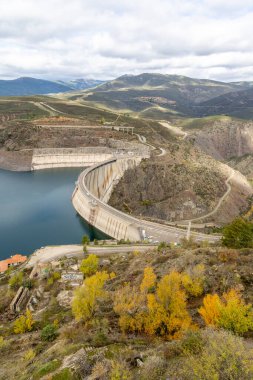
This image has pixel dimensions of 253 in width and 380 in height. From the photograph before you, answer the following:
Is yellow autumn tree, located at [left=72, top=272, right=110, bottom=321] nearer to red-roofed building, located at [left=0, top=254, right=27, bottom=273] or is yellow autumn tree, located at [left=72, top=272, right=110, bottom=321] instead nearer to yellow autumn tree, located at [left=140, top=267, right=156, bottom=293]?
yellow autumn tree, located at [left=140, top=267, right=156, bottom=293]

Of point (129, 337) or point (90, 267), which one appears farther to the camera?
point (90, 267)

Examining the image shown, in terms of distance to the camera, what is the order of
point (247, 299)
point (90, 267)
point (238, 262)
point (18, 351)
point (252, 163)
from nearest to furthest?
point (247, 299) → point (18, 351) → point (238, 262) → point (90, 267) → point (252, 163)

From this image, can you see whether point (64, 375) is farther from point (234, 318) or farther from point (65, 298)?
point (65, 298)

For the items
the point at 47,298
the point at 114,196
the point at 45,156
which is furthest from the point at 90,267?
the point at 45,156

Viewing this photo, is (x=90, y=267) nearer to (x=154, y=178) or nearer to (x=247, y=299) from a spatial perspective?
(x=247, y=299)

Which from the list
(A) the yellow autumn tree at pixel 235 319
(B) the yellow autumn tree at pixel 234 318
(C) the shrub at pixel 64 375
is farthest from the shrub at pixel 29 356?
(A) the yellow autumn tree at pixel 235 319

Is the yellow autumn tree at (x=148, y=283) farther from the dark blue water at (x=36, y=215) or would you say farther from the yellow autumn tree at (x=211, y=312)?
the dark blue water at (x=36, y=215)
